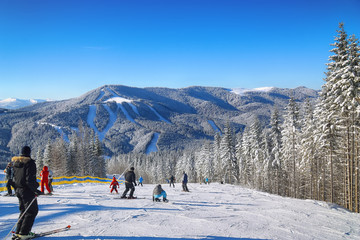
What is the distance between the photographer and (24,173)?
20.1 feet

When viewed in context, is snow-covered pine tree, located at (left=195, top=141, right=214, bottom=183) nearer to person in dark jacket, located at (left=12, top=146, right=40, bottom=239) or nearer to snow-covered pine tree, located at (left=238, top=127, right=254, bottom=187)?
snow-covered pine tree, located at (left=238, top=127, right=254, bottom=187)

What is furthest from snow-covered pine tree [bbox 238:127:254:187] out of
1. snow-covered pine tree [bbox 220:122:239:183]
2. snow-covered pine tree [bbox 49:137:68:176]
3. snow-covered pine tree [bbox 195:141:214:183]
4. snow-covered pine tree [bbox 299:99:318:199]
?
snow-covered pine tree [bbox 49:137:68:176]

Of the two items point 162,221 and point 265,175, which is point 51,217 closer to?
point 162,221

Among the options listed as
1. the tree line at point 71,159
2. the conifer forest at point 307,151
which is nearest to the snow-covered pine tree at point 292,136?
the conifer forest at point 307,151

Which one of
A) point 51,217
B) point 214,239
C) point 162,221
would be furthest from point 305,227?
point 51,217

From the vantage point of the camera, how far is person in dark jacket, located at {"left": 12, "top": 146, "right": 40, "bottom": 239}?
241 inches

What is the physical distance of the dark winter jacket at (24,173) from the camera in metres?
6.12

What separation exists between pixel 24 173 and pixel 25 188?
0.42 metres

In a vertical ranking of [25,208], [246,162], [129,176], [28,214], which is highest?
[25,208]

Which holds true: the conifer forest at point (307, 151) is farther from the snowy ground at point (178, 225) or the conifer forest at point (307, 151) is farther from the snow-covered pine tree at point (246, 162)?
the snowy ground at point (178, 225)

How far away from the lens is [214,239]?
23.2 ft

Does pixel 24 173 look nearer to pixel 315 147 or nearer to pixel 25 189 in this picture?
pixel 25 189

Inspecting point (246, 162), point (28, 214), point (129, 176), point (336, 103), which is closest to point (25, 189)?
point (28, 214)

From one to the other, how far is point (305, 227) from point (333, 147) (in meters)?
18.3
